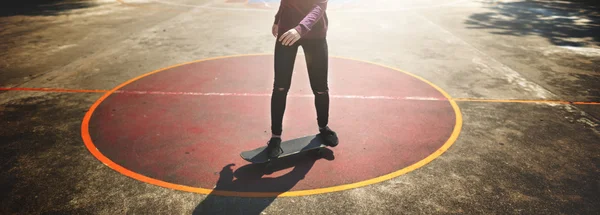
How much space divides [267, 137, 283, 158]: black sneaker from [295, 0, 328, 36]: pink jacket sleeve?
1347 mm

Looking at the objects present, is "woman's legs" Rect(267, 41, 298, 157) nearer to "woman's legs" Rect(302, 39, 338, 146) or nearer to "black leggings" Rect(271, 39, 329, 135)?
"black leggings" Rect(271, 39, 329, 135)

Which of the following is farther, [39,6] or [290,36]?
[39,6]

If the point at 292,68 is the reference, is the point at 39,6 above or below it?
below

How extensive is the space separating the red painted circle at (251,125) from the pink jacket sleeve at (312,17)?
167 centimetres

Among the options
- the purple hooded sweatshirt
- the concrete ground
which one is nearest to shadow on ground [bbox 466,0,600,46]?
the concrete ground

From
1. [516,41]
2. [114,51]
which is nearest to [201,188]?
[114,51]

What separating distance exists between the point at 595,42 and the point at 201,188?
37.1 ft

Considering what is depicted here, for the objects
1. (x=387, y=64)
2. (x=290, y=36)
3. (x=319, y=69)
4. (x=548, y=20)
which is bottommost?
(x=387, y=64)

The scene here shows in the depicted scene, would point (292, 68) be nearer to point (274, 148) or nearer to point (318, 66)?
point (318, 66)

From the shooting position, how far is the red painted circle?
170 inches

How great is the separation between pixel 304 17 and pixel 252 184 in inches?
75.2

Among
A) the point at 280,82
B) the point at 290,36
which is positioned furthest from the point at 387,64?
the point at 290,36

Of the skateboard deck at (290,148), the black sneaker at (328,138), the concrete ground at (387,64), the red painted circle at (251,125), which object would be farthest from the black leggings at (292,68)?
the concrete ground at (387,64)

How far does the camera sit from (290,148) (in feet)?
14.8
